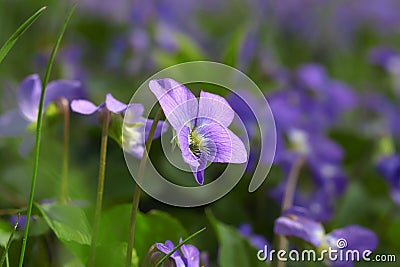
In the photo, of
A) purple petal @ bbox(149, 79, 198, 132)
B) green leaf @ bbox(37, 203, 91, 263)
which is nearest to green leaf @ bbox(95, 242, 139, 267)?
green leaf @ bbox(37, 203, 91, 263)

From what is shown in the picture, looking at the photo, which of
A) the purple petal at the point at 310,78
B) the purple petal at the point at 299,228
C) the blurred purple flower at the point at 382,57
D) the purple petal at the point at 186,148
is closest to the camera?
the purple petal at the point at 186,148

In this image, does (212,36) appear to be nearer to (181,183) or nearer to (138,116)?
(181,183)

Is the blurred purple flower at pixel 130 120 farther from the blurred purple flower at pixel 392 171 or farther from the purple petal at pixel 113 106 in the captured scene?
the blurred purple flower at pixel 392 171

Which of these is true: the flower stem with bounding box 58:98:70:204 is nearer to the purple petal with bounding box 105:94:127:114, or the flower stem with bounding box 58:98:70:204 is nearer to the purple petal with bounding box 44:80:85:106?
the purple petal with bounding box 44:80:85:106

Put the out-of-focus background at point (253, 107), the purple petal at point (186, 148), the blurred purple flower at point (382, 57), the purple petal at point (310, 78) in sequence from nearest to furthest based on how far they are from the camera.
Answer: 1. the purple petal at point (186, 148)
2. the out-of-focus background at point (253, 107)
3. the purple petal at point (310, 78)
4. the blurred purple flower at point (382, 57)

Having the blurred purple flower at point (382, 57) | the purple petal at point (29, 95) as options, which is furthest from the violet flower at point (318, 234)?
the blurred purple flower at point (382, 57)

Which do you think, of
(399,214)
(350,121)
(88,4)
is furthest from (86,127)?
(88,4)

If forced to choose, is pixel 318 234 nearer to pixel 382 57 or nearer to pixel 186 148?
pixel 186 148
